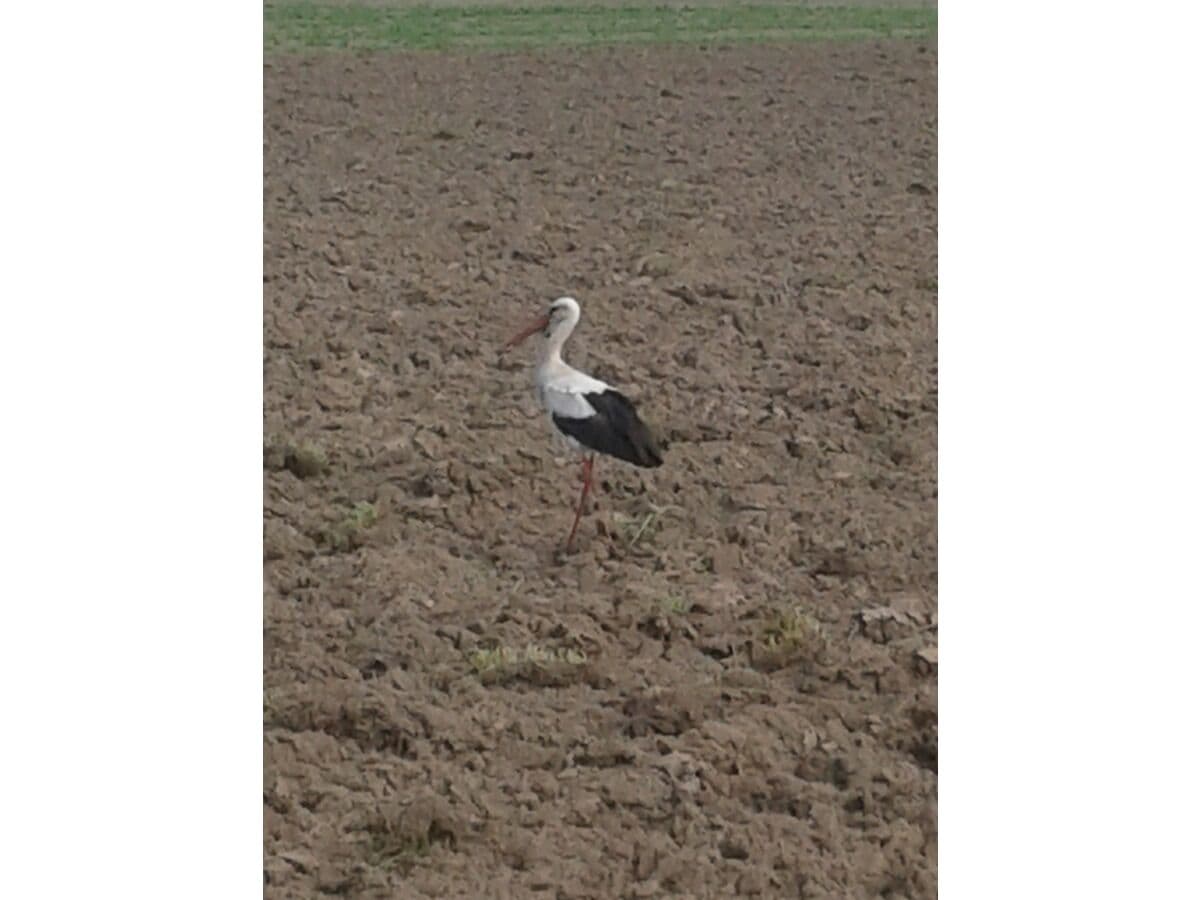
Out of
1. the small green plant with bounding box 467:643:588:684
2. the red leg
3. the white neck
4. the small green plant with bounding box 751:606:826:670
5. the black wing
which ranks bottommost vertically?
the small green plant with bounding box 467:643:588:684

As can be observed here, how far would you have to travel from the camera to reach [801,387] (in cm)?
Result: 501

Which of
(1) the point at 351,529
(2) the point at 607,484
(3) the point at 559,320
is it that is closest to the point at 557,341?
(3) the point at 559,320

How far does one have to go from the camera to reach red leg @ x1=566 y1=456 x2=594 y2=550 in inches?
191

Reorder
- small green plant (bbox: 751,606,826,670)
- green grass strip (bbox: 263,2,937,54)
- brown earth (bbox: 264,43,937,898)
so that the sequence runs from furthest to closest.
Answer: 1. green grass strip (bbox: 263,2,937,54)
2. small green plant (bbox: 751,606,826,670)
3. brown earth (bbox: 264,43,937,898)

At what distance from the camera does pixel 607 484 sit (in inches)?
191

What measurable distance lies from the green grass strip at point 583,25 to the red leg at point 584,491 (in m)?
0.97

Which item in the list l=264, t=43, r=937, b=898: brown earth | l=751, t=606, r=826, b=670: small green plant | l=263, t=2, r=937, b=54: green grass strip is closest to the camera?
l=264, t=43, r=937, b=898: brown earth

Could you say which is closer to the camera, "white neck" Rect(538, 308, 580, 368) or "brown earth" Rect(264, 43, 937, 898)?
"brown earth" Rect(264, 43, 937, 898)

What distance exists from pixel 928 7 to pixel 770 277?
0.70m

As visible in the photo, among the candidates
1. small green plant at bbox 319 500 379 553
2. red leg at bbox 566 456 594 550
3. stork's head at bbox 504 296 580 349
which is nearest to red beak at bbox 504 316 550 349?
stork's head at bbox 504 296 580 349

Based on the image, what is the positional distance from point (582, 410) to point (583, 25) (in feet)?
2.99

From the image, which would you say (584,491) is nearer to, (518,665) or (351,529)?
(518,665)

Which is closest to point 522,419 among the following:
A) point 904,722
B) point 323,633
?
point 323,633

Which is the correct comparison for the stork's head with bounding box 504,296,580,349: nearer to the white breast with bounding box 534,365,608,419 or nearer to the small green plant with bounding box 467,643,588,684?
the white breast with bounding box 534,365,608,419
